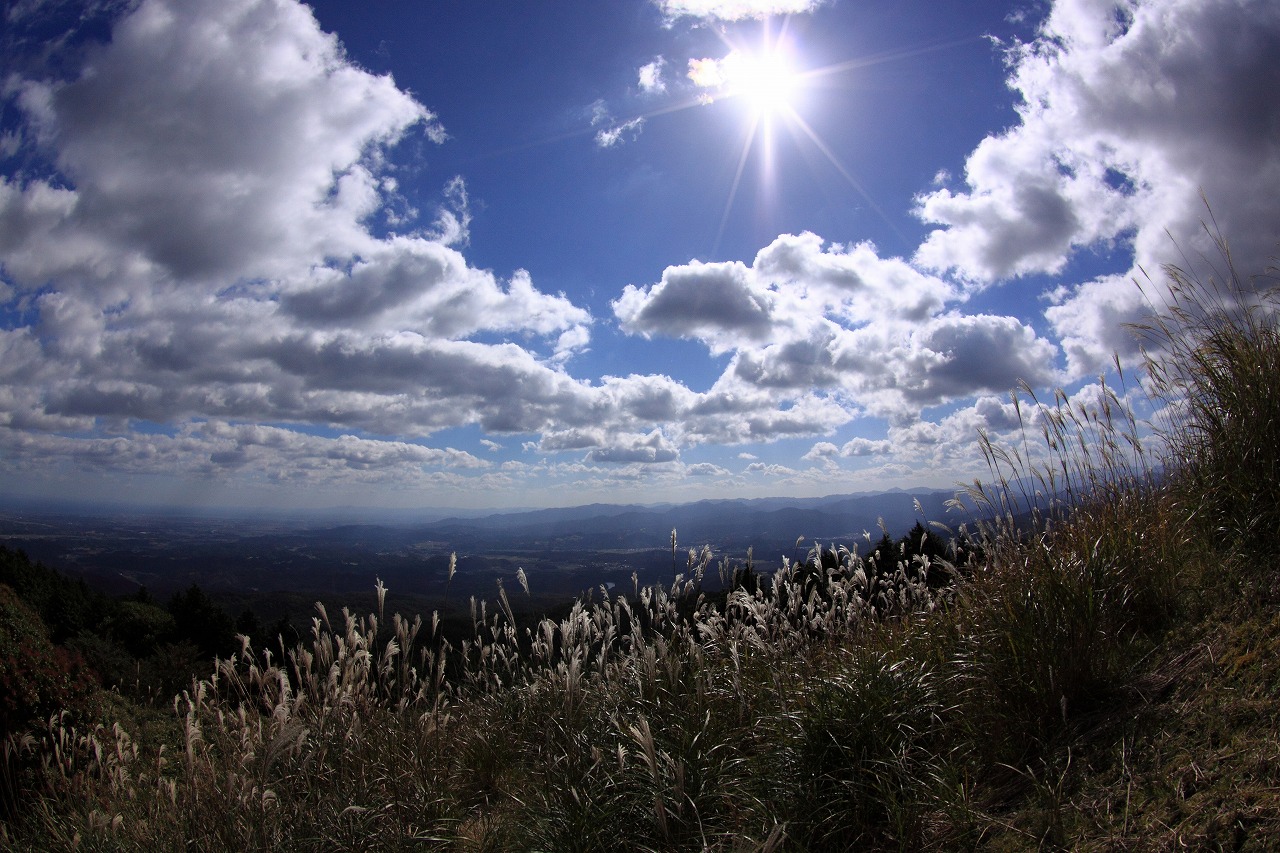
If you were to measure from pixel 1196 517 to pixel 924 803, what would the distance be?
2.95 meters

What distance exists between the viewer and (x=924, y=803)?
2625 mm

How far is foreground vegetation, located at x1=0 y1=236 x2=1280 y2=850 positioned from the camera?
8.04 ft

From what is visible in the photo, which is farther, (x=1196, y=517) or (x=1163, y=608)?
(x=1196, y=517)

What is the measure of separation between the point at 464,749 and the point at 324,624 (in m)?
1.72

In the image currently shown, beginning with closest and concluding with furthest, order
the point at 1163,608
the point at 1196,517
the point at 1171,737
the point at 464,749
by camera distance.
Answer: the point at 1171,737
the point at 1163,608
the point at 1196,517
the point at 464,749

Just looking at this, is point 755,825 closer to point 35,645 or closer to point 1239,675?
point 1239,675

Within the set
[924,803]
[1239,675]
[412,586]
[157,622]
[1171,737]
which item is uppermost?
[1239,675]

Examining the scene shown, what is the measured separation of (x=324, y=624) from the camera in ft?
17.9

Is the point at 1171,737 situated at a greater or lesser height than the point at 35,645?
greater

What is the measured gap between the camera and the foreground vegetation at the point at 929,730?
245 cm

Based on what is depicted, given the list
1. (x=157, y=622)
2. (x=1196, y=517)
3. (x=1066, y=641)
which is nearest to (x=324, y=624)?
(x=1066, y=641)

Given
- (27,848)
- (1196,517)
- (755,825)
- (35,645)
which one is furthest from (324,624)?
(1196,517)

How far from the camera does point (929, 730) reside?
310 centimetres

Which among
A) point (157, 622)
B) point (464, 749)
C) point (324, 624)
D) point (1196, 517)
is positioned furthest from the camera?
point (157, 622)
